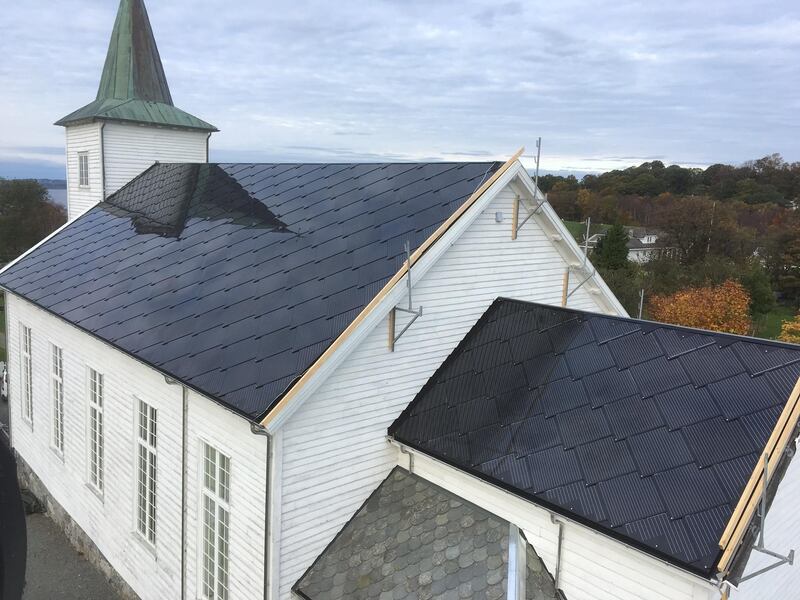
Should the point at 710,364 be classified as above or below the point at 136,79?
below

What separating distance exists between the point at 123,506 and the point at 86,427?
8.09 feet

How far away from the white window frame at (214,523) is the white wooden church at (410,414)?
4cm

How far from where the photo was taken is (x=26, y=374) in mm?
18297

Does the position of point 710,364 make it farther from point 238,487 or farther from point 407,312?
point 238,487

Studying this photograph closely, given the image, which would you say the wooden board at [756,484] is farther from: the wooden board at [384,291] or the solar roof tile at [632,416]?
the wooden board at [384,291]

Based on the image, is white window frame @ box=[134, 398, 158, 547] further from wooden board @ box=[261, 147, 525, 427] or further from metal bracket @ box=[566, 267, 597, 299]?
metal bracket @ box=[566, 267, 597, 299]

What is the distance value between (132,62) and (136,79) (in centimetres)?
55

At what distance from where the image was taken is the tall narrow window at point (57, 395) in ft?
51.9

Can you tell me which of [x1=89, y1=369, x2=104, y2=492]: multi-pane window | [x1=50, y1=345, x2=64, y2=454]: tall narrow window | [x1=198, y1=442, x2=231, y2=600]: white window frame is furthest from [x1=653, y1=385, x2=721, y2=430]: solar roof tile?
[x1=50, y1=345, x2=64, y2=454]: tall narrow window

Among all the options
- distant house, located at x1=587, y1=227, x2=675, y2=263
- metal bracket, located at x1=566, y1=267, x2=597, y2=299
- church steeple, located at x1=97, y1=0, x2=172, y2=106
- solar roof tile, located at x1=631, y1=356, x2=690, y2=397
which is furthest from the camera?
distant house, located at x1=587, y1=227, x2=675, y2=263

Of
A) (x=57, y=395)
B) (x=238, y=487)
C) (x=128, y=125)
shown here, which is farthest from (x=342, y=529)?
(x=128, y=125)

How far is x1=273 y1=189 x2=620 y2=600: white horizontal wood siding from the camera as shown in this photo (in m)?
8.70

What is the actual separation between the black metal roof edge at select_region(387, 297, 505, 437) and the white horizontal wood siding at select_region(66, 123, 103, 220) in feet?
50.8

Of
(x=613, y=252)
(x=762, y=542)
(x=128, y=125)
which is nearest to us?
(x=762, y=542)
